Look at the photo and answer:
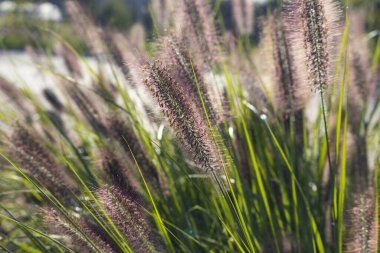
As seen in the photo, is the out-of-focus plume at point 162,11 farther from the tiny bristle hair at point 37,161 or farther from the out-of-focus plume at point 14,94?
the tiny bristle hair at point 37,161

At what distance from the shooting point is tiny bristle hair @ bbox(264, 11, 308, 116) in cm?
190

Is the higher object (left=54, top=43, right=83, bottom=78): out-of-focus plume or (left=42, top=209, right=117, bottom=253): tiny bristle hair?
(left=54, top=43, right=83, bottom=78): out-of-focus plume

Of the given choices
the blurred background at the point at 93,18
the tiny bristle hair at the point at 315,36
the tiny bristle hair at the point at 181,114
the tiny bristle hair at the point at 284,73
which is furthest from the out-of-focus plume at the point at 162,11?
the tiny bristle hair at the point at 181,114

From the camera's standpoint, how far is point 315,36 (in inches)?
55.4

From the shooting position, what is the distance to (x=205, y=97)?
152 centimetres

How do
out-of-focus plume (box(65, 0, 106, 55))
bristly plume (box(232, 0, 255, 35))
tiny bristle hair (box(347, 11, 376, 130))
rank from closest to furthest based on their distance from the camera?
tiny bristle hair (box(347, 11, 376, 130)), out-of-focus plume (box(65, 0, 106, 55)), bristly plume (box(232, 0, 255, 35))

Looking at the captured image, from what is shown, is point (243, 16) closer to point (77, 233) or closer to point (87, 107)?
point (87, 107)

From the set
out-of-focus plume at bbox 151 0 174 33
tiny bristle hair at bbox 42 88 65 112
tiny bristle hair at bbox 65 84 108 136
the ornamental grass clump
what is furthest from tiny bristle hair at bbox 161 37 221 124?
tiny bristle hair at bbox 42 88 65 112

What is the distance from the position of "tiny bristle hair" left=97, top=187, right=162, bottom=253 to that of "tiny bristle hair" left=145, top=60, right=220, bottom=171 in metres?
0.23

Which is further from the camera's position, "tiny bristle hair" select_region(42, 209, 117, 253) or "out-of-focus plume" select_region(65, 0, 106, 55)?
"out-of-focus plume" select_region(65, 0, 106, 55)

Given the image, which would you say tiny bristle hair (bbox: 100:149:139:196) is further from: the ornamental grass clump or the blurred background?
the blurred background

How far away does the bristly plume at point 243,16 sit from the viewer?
9.50ft

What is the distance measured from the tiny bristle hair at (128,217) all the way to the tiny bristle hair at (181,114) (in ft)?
0.75

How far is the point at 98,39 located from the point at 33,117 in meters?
0.78
